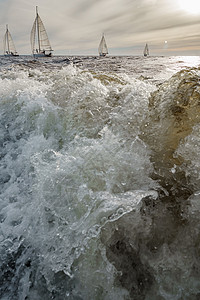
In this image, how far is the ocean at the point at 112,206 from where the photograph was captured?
6.53ft

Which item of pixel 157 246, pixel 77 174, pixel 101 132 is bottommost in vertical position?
pixel 157 246

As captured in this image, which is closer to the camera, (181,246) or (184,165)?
(181,246)

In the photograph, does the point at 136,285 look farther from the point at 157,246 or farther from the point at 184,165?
the point at 184,165

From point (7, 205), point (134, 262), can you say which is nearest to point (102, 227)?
point (134, 262)

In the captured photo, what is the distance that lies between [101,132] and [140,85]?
69.9 inches

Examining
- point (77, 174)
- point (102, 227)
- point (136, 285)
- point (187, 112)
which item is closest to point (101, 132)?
point (77, 174)

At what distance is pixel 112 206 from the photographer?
227 centimetres

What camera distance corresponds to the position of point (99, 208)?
2312 millimetres

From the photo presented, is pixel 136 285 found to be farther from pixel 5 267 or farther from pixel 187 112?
pixel 187 112

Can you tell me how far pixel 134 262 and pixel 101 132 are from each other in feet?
6.89

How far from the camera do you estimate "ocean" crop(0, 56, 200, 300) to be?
1991 millimetres

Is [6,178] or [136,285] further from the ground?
[6,178]

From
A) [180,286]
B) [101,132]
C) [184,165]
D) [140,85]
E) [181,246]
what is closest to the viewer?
[180,286]

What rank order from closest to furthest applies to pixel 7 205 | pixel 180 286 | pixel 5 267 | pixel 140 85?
1. pixel 180 286
2. pixel 5 267
3. pixel 7 205
4. pixel 140 85
